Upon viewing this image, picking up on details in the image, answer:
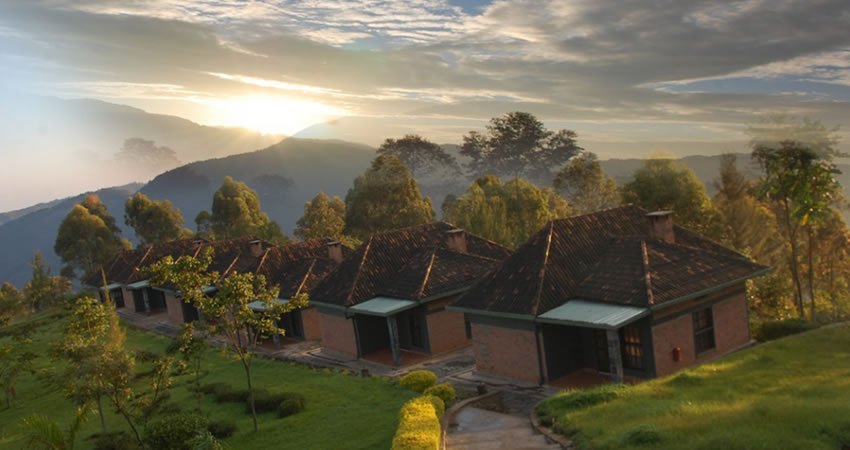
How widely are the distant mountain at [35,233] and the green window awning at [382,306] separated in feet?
494

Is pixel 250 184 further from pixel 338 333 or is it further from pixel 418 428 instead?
pixel 418 428

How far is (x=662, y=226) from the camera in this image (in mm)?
25984

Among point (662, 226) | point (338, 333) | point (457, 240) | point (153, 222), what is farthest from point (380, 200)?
point (662, 226)

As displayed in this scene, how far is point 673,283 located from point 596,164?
118ft

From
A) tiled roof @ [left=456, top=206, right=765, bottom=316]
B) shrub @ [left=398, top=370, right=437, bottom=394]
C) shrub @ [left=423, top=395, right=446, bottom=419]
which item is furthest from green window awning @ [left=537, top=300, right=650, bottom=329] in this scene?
shrub @ [left=423, top=395, right=446, bottom=419]

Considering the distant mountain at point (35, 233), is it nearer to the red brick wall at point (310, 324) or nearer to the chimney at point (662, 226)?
the red brick wall at point (310, 324)

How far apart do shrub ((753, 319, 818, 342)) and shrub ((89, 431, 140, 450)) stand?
23.0 meters

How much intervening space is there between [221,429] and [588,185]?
43.7 m

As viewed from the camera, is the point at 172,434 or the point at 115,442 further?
the point at 115,442

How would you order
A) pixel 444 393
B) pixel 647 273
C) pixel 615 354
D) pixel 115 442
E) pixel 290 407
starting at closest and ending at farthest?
pixel 115 442 < pixel 444 393 < pixel 290 407 < pixel 615 354 < pixel 647 273

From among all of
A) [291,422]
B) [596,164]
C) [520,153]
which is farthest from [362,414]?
[520,153]

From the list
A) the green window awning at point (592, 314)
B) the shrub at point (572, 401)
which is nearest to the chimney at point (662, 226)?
the green window awning at point (592, 314)

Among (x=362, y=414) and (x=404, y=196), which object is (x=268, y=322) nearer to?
(x=362, y=414)

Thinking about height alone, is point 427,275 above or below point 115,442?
above
